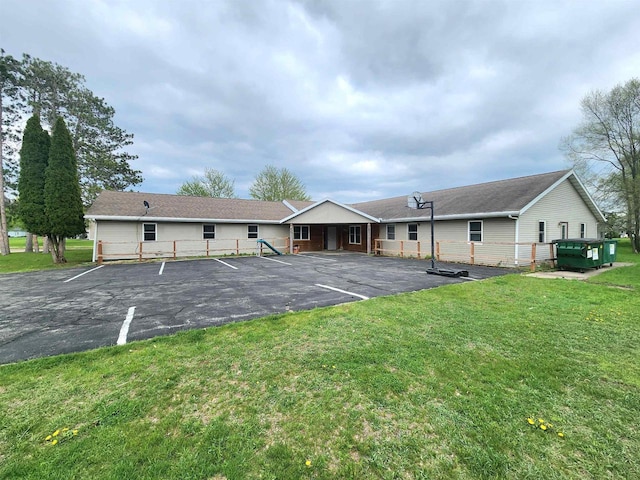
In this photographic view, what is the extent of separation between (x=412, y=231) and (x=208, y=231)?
1351cm

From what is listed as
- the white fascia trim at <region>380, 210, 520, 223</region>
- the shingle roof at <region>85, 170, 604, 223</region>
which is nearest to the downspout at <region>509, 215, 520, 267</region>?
the white fascia trim at <region>380, 210, 520, 223</region>

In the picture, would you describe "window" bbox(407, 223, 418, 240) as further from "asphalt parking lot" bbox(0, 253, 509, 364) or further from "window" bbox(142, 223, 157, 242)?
"window" bbox(142, 223, 157, 242)

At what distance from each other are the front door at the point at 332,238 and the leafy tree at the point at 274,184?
1520 cm

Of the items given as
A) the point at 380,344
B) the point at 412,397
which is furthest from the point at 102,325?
the point at 412,397

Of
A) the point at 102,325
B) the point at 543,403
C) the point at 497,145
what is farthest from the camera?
the point at 497,145

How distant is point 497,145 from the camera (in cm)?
2425

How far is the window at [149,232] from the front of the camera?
1648 cm

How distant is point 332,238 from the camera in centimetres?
2311

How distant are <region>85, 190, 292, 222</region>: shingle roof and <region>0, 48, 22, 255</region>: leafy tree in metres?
8.67

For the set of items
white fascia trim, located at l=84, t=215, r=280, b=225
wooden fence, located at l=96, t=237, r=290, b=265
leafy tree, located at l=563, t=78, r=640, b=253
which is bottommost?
wooden fence, located at l=96, t=237, r=290, b=265

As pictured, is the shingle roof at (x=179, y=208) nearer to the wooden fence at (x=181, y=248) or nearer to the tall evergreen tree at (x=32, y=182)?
the wooden fence at (x=181, y=248)

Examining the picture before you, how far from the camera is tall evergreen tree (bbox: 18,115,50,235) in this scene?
1409 centimetres

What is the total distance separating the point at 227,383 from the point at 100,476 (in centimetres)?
125

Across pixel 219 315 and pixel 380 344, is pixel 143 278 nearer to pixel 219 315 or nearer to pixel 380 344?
pixel 219 315
